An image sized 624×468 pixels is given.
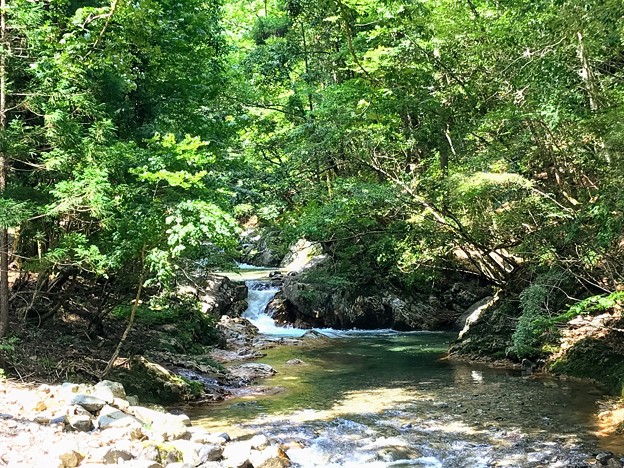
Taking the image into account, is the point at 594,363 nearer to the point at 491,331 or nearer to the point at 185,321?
the point at 491,331

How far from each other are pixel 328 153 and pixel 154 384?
859 centimetres

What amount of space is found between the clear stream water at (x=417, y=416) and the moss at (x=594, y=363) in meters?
0.37

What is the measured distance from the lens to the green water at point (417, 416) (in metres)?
6.85

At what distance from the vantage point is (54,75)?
7.63m

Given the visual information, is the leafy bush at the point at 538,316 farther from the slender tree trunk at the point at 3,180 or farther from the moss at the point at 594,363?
the slender tree trunk at the point at 3,180

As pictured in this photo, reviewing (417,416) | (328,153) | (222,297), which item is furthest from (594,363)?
(222,297)

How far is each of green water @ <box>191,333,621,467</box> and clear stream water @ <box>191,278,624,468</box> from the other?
0.01 m

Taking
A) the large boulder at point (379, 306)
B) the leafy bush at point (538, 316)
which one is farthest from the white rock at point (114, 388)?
the large boulder at point (379, 306)

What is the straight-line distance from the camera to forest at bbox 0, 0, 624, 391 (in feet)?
25.0

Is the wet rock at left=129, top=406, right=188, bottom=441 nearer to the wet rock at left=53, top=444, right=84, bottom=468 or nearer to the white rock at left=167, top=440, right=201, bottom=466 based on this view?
the white rock at left=167, top=440, right=201, bottom=466

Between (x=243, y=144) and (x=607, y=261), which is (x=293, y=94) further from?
(x=607, y=261)

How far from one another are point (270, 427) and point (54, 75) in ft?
19.0

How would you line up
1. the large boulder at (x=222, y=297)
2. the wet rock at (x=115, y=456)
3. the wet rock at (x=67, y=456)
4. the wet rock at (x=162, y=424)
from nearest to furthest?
the wet rock at (x=67, y=456)
the wet rock at (x=115, y=456)
the wet rock at (x=162, y=424)
the large boulder at (x=222, y=297)


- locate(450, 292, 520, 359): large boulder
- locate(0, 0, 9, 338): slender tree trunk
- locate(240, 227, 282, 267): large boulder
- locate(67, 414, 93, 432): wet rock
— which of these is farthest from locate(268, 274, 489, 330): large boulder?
locate(67, 414, 93, 432): wet rock
